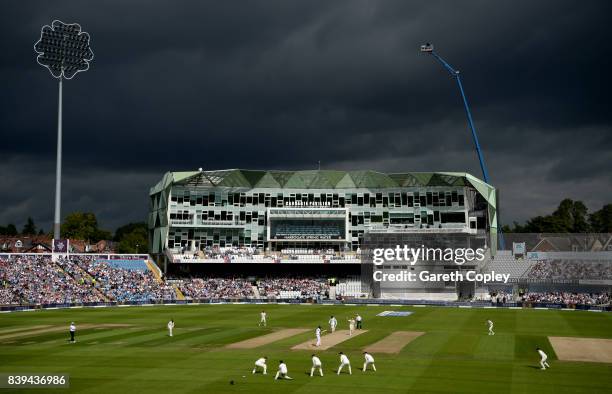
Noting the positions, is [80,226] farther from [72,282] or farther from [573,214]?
[573,214]

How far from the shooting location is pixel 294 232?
377 feet

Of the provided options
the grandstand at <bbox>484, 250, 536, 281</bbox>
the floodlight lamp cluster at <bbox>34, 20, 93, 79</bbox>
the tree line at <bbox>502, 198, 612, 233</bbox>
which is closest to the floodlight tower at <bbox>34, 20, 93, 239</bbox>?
the floodlight lamp cluster at <bbox>34, 20, 93, 79</bbox>

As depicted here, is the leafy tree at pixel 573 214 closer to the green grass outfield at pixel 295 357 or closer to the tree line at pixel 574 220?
the tree line at pixel 574 220

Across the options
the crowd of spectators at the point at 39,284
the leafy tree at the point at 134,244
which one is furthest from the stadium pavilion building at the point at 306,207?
the leafy tree at the point at 134,244

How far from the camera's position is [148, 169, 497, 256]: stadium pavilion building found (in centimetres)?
11350

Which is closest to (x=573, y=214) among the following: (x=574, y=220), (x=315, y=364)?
(x=574, y=220)

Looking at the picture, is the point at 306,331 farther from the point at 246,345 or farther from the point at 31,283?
the point at 31,283

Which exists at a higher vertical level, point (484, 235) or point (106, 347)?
point (484, 235)

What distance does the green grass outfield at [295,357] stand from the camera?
Result: 30.6 m

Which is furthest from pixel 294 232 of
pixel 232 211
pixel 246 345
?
pixel 246 345

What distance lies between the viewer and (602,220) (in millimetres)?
163500

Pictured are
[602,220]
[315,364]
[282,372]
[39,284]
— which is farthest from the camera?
[602,220]

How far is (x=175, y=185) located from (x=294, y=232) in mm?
23037

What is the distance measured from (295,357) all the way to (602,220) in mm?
145742
